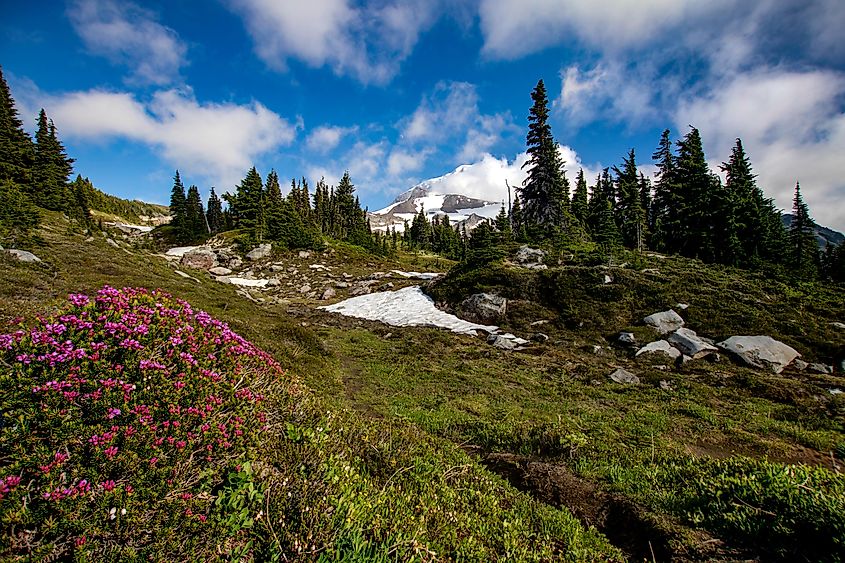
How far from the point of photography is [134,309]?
4586mm

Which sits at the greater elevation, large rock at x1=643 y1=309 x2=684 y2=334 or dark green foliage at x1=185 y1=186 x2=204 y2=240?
dark green foliage at x1=185 y1=186 x2=204 y2=240

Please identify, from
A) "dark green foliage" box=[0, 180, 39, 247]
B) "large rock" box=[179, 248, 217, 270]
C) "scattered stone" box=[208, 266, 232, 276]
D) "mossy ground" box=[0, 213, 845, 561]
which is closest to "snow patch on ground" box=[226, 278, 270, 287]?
"scattered stone" box=[208, 266, 232, 276]

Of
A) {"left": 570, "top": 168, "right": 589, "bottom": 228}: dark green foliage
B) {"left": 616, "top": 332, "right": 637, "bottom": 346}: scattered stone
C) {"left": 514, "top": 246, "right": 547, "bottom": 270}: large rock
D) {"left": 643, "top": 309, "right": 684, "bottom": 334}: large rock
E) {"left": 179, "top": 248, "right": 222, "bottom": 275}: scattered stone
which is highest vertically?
{"left": 570, "top": 168, "right": 589, "bottom": 228}: dark green foliage

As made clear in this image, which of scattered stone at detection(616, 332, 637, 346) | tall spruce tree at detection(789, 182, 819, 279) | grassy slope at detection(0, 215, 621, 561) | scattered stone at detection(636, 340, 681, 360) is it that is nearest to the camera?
grassy slope at detection(0, 215, 621, 561)

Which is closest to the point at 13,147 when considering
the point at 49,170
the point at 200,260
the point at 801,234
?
the point at 49,170

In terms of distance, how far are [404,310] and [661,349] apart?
21.0 metres

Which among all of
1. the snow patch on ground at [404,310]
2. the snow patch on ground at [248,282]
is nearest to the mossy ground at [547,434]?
the snow patch on ground at [404,310]

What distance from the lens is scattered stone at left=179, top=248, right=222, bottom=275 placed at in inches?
2304

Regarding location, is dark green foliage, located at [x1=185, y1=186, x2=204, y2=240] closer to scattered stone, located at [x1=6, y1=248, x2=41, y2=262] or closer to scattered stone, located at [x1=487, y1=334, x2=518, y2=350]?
scattered stone, located at [x1=6, y1=248, x2=41, y2=262]

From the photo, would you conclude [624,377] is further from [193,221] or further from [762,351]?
[193,221]

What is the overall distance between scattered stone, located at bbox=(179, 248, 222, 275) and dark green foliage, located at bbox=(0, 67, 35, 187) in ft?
69.2

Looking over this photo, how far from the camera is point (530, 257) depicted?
3791 cm

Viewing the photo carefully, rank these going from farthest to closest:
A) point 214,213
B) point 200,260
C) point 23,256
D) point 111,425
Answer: point 214,213 → point 200,260 → point 23,256 → point 111,425

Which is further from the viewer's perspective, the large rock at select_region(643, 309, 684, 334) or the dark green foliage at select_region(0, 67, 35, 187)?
the dark green foliage at select_region(0, 67, 35, 187)
